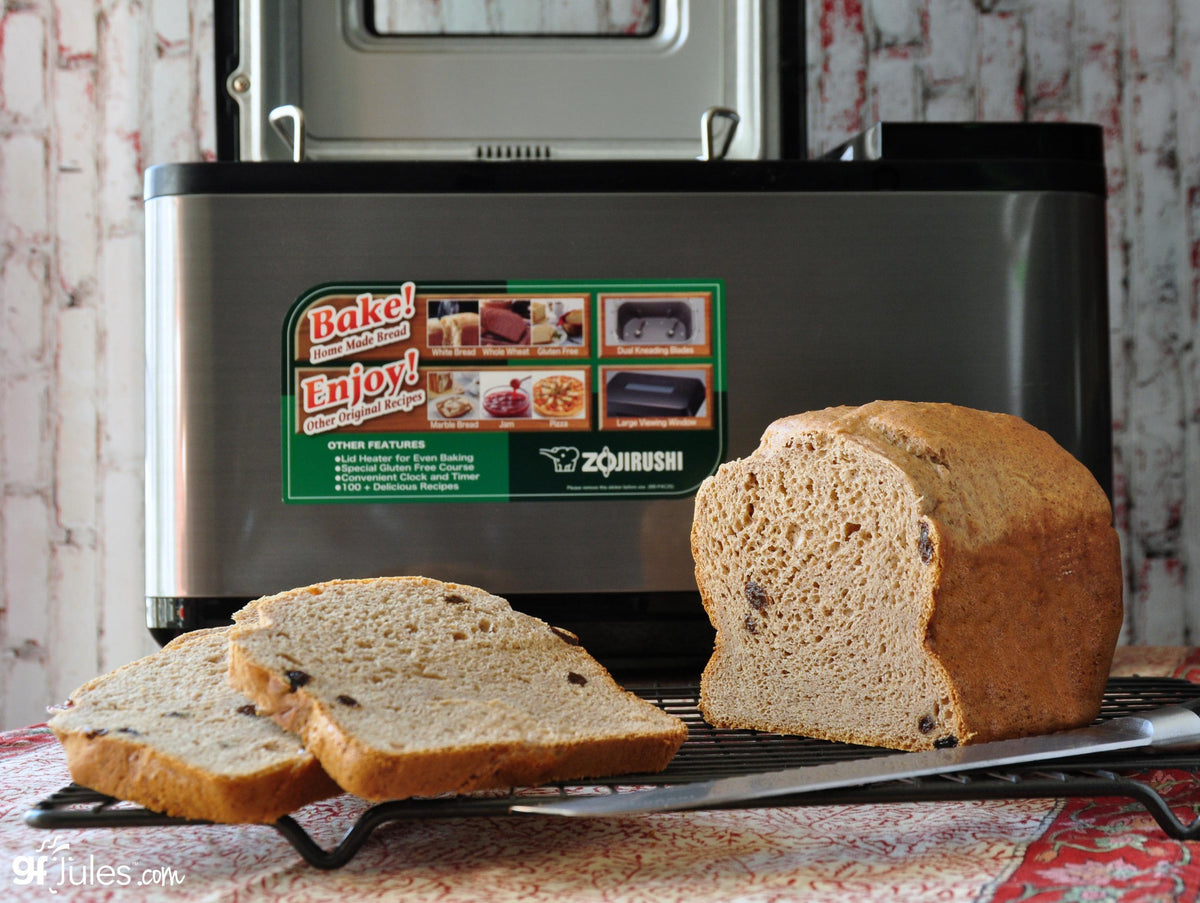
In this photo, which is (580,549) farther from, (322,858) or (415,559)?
(322,858)

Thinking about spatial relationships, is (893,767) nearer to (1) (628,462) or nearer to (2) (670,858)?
(2) (670,858)

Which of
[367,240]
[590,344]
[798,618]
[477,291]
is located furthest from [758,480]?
[367,240]

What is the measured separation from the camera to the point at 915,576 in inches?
34.1

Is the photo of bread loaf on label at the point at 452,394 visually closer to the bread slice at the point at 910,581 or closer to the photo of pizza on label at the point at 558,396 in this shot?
the photo of pizza on label at the point at 558,396

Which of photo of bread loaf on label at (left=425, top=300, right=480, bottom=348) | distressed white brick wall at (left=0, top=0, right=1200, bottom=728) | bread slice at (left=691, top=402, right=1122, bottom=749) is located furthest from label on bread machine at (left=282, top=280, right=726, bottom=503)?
distressed white brick wall at (left=0, top=0, right=1200, bottom=728)

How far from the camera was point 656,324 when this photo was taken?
1.11 meters

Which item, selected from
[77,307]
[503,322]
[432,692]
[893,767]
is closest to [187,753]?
[432,692]

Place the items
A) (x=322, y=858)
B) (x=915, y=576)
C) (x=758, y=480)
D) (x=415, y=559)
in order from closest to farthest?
(x=322, y=858), (x=915, y=576), (x=758, y=480), (x=415, y=559)

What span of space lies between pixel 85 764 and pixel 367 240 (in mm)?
592

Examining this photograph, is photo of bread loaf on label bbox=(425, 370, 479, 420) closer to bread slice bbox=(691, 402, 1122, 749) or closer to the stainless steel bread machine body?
the stainless steel bread machine body

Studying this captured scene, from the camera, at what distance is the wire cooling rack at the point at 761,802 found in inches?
25.4

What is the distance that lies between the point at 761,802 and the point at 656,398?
53 cm

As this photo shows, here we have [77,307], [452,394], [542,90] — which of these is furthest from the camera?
[77,307]

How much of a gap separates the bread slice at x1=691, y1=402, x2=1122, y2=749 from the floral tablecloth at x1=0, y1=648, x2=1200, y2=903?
113mm
